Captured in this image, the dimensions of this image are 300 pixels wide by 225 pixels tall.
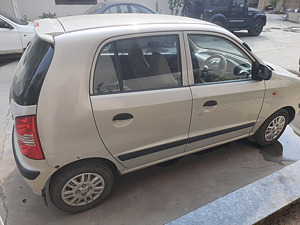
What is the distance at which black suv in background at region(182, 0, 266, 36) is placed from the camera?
977 centimetres

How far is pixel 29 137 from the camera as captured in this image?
70.6 inches

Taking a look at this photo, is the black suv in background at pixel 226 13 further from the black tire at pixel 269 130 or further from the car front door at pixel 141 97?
the car front door at pixel 141 97

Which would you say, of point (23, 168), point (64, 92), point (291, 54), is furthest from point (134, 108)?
point (291, 54)

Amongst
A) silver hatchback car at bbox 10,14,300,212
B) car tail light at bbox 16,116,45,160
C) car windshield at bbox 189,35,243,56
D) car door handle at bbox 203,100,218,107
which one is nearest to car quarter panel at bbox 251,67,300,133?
silver hatchback car at bbox 10,14,300,212

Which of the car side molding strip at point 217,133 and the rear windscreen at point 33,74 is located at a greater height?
the rear windscreen at point 33,74

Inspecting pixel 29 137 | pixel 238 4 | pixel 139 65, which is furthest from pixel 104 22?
pixel 238 4

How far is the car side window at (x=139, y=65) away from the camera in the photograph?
A: 1.95 metres

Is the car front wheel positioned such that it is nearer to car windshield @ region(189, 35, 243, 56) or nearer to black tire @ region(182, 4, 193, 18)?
car windshield @ region(189, 35, 243, 56)

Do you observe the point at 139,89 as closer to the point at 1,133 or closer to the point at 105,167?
the point at 105,167

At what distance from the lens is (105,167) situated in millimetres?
2172

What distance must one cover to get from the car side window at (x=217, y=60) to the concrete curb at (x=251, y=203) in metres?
1.12

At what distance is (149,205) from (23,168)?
124cm

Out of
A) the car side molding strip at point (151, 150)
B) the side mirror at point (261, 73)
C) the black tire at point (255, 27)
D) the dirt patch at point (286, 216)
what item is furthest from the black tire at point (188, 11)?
the dirt patch at point (286, 216)

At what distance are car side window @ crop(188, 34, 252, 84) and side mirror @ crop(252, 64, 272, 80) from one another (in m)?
0.07
